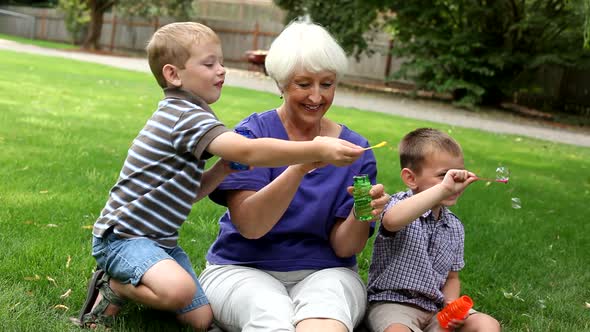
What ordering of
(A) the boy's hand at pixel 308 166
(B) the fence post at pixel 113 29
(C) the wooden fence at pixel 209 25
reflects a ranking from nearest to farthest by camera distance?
(A) the boy's hand at pixel 308 166, (C) the wooden fence at pixel 209 25, (B) the fence post at pixel 113 29

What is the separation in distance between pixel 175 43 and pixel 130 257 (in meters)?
0.77

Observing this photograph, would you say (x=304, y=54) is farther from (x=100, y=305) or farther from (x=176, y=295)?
(x=100, y=305)

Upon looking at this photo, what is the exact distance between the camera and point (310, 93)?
2775mm

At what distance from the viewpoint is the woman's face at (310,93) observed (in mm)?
2775

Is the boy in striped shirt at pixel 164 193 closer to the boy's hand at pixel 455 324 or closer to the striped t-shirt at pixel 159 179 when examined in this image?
the striped t-shirt at pixel 159 179

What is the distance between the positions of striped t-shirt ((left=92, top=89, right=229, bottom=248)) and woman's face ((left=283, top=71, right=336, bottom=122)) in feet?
1.10

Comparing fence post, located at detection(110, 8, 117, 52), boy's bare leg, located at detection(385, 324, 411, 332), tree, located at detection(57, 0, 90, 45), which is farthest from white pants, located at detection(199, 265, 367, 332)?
fence post, located at detection(110, 8, 117, 52)

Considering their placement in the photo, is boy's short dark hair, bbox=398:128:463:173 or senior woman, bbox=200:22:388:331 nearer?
senior woman, bbox=200:22:388:331

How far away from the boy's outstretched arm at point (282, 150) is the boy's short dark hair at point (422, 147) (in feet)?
2.23

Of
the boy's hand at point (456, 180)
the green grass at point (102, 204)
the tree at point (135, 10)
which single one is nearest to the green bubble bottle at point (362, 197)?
the boy's hand at point (456, 180)

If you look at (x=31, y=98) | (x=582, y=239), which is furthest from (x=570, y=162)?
(x=31, y=98)

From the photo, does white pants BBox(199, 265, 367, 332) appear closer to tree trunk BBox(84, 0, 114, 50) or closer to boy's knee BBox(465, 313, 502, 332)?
boy's knee BBox(465, 313, 502, 332)

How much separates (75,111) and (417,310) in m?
6.72

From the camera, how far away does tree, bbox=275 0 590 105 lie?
17.5 m
